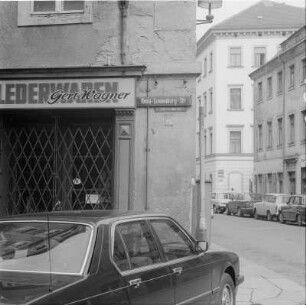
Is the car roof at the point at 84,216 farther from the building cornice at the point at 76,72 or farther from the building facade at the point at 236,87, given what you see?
the building facade at the point at 236,87

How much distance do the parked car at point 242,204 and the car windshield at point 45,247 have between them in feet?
103

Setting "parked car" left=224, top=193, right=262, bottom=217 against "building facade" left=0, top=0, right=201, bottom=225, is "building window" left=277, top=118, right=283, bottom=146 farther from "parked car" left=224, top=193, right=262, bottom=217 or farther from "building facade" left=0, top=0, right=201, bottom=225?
"building facade" left=0, top=0, right=201, bottom=225

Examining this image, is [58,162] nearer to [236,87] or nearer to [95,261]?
[95,261]

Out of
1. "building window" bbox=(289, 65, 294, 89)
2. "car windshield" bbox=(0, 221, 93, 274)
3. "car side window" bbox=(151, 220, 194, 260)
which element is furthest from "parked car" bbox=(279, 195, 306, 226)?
"car windshield" bbox=(0, 221, 93, 274)

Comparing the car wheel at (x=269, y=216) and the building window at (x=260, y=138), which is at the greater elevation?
the building window at (x=260, y=138)

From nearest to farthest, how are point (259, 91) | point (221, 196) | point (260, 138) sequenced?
point (221, 196)
point (260, 138)
point (259, 91)

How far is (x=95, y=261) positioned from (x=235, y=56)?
54.7 m

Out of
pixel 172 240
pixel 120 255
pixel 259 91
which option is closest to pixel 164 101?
pixel 172 240

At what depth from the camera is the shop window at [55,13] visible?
1047cm

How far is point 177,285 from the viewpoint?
17.6 ft

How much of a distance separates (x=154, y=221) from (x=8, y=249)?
1510 millimetres

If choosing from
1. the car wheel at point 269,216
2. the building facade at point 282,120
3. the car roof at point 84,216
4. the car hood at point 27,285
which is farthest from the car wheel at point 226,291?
the building facade at point 282,120

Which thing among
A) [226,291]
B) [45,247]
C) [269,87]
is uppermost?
[269,87]

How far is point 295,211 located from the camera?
2717 cm
